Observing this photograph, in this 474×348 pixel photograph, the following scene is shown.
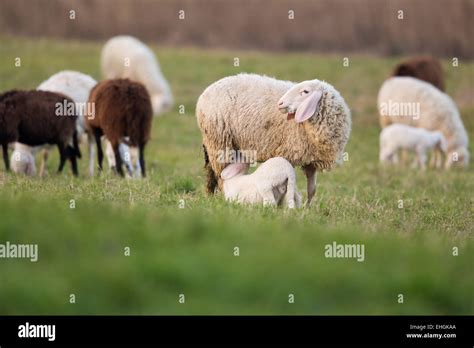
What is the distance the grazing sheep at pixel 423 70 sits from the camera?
74.1ft

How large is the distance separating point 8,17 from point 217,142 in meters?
22.4

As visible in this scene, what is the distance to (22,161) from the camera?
43.8 ft

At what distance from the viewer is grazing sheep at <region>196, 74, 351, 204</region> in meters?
9.65

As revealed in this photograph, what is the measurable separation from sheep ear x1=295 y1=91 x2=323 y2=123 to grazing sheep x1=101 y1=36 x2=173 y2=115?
9489mm

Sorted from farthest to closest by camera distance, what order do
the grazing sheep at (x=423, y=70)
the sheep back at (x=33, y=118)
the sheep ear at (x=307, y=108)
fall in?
1. the grazing sheep at (x=423, y=70)
2. the sheep back at (x=33, y=118)
3. the sheep ear at (x=307, y=108)

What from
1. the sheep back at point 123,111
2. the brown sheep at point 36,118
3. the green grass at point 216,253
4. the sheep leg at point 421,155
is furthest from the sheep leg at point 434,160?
the brown sheep at point 36,118

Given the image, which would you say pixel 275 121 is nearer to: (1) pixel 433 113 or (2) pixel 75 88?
(2) pixel 75 88

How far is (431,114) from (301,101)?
11.1m

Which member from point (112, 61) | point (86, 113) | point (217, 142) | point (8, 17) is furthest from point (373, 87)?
point (217, 142)

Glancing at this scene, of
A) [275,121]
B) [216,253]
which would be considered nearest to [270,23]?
[275,121]
